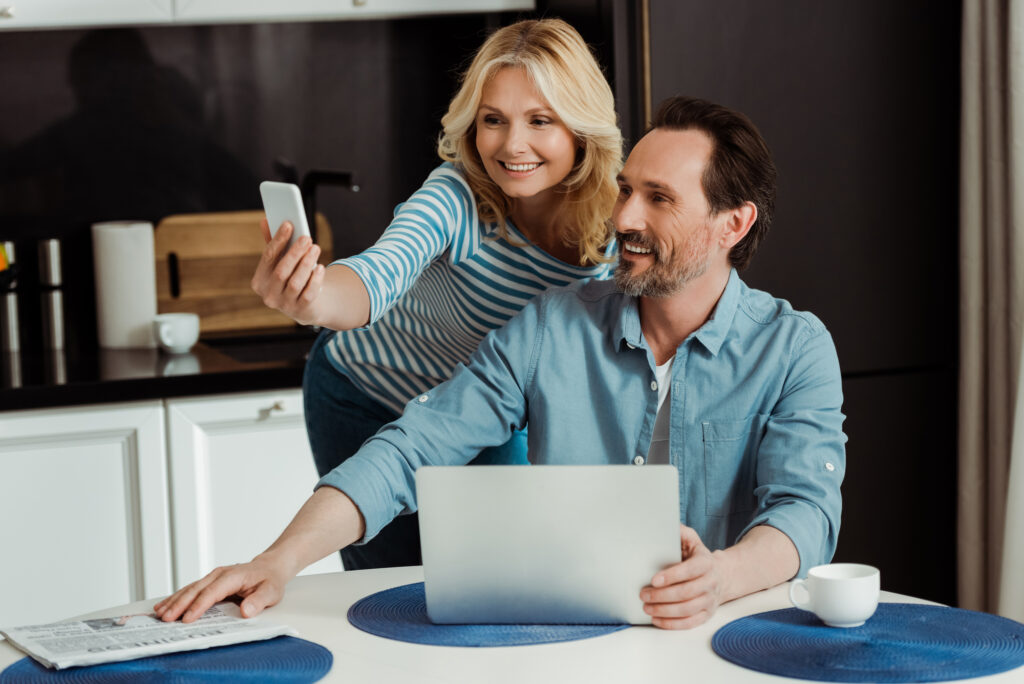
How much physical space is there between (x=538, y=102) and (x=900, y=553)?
1.61m

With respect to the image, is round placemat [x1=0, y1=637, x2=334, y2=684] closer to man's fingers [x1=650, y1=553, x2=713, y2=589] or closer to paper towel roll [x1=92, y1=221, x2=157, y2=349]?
man's fingers [x1=650, y1=553, x2=713, y2=589]

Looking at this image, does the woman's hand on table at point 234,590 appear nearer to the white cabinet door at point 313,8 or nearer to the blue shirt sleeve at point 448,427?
the blue shirt sleeve at point 448,427

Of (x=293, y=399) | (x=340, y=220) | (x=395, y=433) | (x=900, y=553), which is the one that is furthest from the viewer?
(x=340, y=220)

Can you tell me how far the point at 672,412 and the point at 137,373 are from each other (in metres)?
1.43

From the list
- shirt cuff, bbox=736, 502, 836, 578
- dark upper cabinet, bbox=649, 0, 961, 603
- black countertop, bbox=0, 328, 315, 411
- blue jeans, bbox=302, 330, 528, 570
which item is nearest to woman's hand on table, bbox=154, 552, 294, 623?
shirt cuff, bbox=736, 502, 836, 578

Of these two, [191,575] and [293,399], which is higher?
[293,399]

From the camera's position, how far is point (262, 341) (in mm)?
3184

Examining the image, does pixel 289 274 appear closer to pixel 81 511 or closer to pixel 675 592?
pixel 675 592

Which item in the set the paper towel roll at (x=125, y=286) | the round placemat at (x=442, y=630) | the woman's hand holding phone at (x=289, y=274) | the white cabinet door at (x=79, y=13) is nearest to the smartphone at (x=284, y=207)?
the woman's hand holding phone at (x=289, y=274)

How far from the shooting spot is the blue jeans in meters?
2.16

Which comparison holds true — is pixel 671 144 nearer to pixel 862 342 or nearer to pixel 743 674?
pixel 743 674

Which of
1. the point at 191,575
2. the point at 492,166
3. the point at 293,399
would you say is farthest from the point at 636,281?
the point at 191,575

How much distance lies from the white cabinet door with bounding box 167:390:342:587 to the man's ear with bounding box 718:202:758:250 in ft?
4.11

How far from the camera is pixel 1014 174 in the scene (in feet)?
8.70
